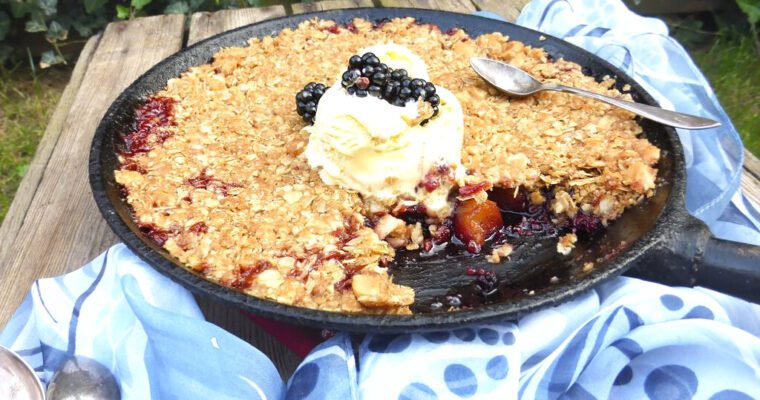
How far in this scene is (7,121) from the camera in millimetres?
4125

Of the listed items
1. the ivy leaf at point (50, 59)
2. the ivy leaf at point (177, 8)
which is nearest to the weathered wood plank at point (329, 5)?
the ivy leaf at point (177, 8)

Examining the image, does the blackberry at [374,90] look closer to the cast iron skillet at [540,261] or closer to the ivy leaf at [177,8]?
the cast iron skillet at [540,261]

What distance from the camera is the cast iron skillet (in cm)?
140

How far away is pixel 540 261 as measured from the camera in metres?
1.82

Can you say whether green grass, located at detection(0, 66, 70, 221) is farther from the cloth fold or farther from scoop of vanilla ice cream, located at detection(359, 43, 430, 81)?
scoop of vanilla ice cream, located at detection(359, 43, 430, 81)

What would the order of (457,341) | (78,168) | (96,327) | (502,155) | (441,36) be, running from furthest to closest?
(441,36) < (78,168) < (502,155) < (96,327) < (457,341)

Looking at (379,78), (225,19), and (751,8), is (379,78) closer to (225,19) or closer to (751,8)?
(225,19)

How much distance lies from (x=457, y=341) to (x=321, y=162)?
734mm

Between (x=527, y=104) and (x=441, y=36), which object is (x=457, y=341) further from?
(x=441, y=36)

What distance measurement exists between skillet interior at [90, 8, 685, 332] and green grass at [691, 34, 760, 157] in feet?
6.98

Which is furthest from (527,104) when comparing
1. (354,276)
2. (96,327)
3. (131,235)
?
(96,327)

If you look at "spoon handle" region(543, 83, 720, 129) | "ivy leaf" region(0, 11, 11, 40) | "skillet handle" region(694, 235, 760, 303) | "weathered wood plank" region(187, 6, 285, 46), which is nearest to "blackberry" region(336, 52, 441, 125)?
"spoon handle" region(543, 83, 720, 129)

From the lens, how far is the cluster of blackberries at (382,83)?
1.84 m

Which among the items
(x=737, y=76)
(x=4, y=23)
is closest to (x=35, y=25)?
(x=4, y=23)
